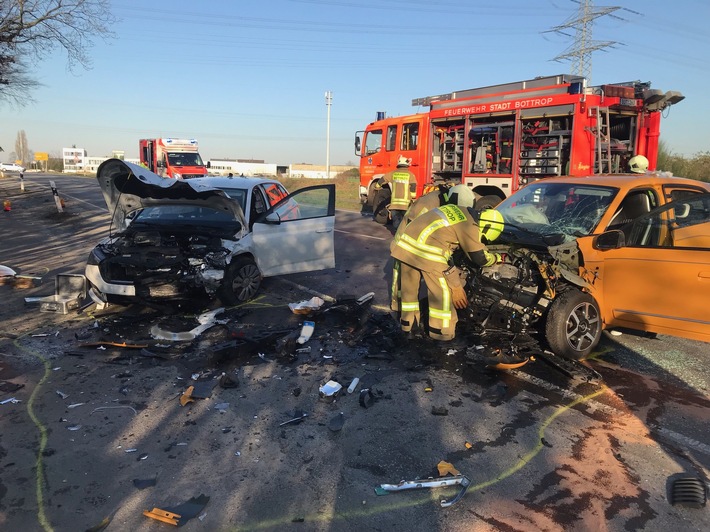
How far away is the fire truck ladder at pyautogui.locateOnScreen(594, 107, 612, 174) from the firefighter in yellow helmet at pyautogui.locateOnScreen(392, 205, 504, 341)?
19.9 feet

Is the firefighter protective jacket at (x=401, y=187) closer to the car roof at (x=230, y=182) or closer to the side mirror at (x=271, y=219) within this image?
the car roof at (x=230, y=182)

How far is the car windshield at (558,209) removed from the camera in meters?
5.44

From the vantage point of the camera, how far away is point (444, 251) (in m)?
5.01

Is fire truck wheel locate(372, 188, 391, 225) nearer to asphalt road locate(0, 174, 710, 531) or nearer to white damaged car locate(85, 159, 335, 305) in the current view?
white damaged car locate(85, 159, 335, 305)

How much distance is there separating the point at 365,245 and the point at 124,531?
976 centimetres

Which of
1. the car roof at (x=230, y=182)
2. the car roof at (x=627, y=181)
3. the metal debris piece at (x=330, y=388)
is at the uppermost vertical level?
the car roof at (x=627, y=181)

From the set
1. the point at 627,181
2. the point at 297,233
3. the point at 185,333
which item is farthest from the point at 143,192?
the point at 627,181

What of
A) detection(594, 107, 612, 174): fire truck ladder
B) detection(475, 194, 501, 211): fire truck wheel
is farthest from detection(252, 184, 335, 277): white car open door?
detection(594, 107, 612, 174): fire truck ladder

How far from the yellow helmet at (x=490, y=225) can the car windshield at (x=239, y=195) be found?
3491mm

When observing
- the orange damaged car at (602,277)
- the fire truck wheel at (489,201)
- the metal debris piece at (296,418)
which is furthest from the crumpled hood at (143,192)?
the fire truck wheel at (489,201)

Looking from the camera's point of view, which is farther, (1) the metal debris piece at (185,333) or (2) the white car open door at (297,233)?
(2) the white car open door at (297,233)

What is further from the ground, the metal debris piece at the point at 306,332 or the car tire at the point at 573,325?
the car tire at the point at 573,325

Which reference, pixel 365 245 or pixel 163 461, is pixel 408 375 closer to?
pixel 163 461

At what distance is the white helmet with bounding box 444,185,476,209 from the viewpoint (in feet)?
17.3
